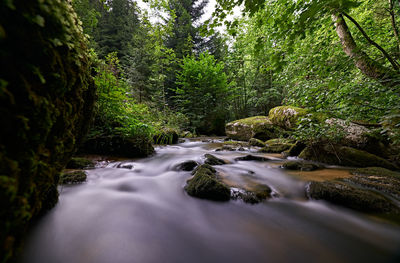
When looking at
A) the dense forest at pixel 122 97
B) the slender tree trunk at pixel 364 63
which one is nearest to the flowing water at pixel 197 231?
the dense forest at pixel 122 97

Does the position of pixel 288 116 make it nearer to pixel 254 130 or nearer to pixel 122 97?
pixel 254 130

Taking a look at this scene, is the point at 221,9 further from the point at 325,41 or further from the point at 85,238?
the point at 85,238

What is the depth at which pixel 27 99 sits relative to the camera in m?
0.76

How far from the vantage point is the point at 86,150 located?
407 centimetres

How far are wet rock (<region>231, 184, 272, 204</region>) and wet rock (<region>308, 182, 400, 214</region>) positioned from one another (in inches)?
23.9

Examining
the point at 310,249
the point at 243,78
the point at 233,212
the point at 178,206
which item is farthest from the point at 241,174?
the point at 243,78

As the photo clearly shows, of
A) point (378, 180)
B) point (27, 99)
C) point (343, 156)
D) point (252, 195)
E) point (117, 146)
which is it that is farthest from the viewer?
point (117, 146)

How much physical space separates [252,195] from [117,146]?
3.71m

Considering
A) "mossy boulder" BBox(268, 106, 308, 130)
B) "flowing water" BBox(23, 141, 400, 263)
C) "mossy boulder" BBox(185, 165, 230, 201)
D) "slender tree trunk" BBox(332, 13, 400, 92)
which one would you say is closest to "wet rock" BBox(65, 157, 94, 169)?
"flowing water" BBox(23, 141, 400, 263)

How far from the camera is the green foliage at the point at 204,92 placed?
1305cm

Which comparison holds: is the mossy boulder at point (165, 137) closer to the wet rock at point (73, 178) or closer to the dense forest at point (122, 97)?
the dense forest at point (122, 97)

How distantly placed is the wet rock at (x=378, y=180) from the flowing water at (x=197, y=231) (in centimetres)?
90

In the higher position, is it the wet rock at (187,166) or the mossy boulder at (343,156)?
the mossy boulder at (343,156)

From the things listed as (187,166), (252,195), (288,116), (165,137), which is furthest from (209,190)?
(288,116)
